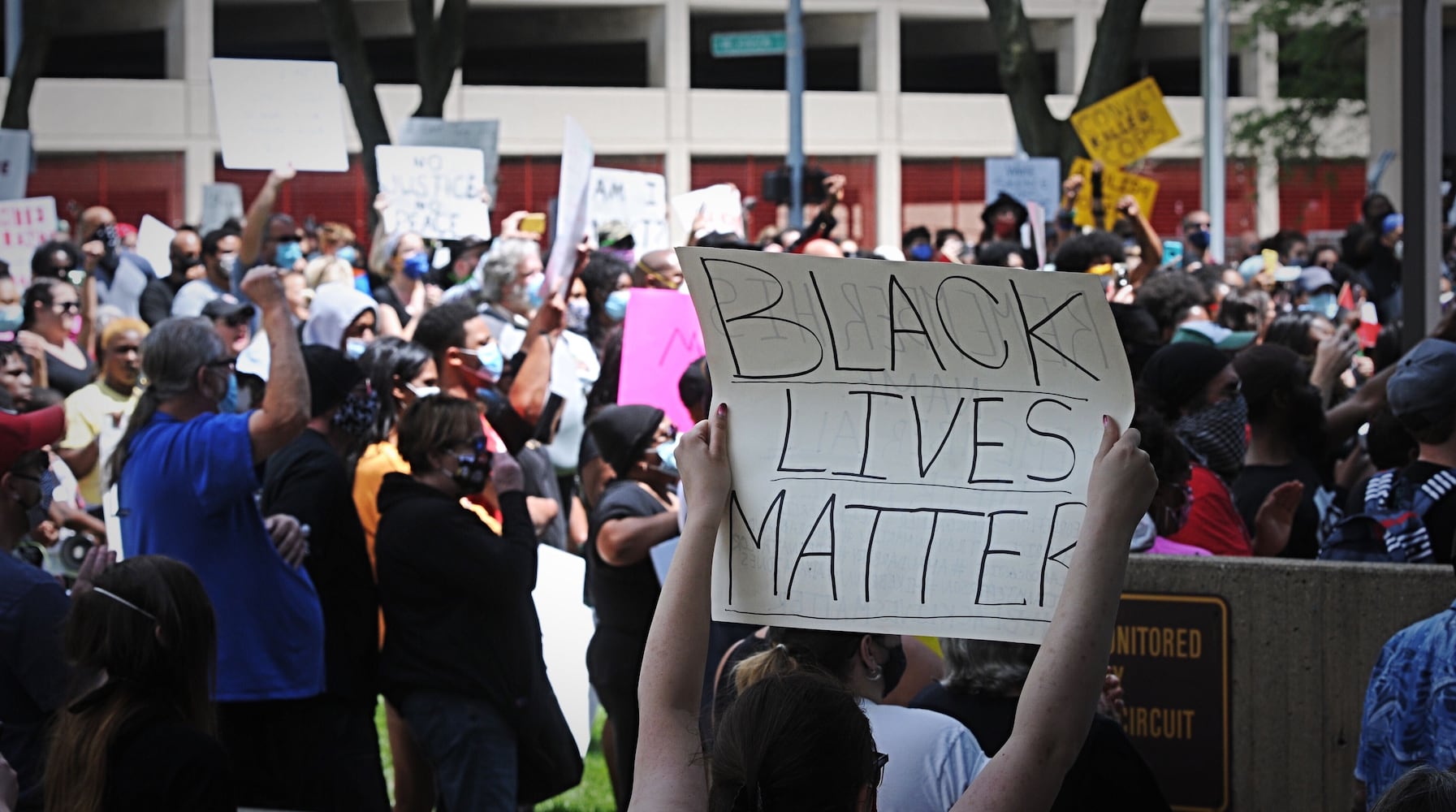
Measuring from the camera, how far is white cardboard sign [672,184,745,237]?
11297mm

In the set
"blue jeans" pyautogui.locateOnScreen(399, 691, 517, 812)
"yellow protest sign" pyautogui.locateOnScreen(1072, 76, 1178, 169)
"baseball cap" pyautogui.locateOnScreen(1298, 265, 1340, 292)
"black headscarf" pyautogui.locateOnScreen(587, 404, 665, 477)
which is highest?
"yellow protest sign" pyautogui.locateOnScreen(1072, 76, 1178, 169)

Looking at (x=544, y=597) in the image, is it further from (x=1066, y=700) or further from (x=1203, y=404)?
(x=1066, y=700)

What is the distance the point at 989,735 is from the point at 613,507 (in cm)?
215

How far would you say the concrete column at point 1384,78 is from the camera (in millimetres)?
18703

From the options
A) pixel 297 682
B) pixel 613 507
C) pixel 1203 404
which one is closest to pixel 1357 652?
pixel 1203 404

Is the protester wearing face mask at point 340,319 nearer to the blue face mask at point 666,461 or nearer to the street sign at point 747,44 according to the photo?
the blue face mask at point 666,461

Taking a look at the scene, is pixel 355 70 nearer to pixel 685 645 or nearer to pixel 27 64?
pixel 27 64

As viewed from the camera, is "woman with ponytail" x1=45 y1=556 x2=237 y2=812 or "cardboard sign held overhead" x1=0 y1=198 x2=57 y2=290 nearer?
"woman with ponytail" x1=45 y1=556 x2=237 y2=812

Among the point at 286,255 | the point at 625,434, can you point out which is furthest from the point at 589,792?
the point at 286,255

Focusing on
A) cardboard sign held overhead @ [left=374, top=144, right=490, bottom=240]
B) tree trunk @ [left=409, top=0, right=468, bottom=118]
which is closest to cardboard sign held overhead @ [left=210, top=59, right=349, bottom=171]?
cardboard sign held overhead @ [left=374, top=144, right=490, bottom=240]

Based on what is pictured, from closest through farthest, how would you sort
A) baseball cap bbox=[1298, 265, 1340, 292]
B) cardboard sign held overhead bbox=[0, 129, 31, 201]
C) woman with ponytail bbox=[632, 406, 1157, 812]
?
woman with ponytail bbox=[632, 406, 1157, 812]
cardboard sign held overhead bbox=[0, 129, 31, 201]
baseball cap bbox=[1298, 265, 1340, 292]

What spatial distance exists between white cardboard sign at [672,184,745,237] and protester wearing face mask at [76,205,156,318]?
380 cm

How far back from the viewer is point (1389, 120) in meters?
18.8

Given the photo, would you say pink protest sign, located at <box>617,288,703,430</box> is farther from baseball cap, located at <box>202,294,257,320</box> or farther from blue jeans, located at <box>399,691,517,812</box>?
baseball cap, located at <box>202,294,257,320</box>
